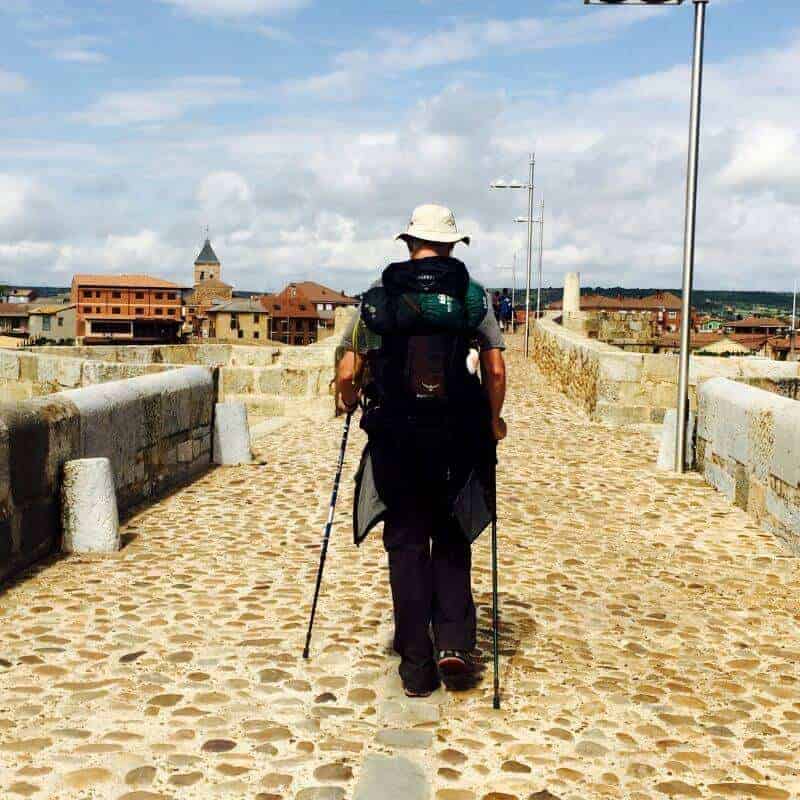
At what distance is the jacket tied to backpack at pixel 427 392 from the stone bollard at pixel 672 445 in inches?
259

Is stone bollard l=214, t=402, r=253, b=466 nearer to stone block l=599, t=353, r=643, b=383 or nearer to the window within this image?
stone block l=599, t=353, r=643, b=383

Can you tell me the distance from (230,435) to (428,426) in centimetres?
642

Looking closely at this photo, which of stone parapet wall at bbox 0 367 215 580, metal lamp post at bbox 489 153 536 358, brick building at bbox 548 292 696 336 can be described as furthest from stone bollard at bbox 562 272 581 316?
brick building at bbox 548 292 696 336

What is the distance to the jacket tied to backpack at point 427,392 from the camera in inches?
161

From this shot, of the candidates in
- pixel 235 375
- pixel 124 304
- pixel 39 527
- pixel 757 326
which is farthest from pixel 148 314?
pixel 39 527

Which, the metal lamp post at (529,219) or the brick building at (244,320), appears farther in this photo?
the brick building at (244,320)

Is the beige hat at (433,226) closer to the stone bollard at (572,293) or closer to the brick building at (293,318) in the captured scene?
the stone bollard at (572,293)

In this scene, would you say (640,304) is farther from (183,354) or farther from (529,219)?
(183,354)

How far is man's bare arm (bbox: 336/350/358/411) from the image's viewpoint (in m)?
4.32

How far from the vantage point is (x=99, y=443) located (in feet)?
23.5

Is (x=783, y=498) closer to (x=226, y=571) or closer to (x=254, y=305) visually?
(x=226, y=571)

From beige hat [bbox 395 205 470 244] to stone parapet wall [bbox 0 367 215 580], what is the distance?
2739 mm

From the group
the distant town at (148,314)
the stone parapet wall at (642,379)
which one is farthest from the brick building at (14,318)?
the stone parapet wall at (642,379)

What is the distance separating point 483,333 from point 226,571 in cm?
268
